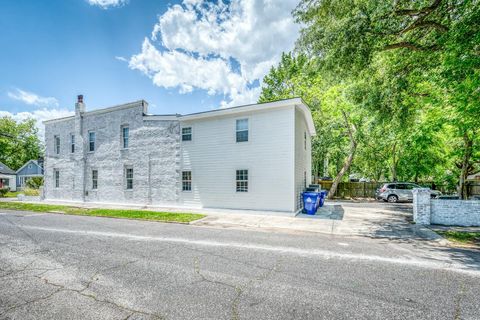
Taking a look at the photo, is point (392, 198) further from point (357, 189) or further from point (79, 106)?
point (79, 106)

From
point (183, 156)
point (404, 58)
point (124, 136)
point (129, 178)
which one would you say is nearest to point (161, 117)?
point (183, 156)

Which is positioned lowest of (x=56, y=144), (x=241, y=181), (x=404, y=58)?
(x=241, y=181)

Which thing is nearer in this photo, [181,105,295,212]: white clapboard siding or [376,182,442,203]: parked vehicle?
[181,105,295,212]: white clapboard siding

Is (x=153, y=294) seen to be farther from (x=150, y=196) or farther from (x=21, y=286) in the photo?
(x=150, y=196)

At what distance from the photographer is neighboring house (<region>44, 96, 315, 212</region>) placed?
12.3 metres

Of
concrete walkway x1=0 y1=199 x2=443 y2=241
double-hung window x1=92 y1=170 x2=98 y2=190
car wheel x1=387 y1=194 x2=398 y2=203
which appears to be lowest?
car wheel x1=387 y1=194 x2=398 y2=203

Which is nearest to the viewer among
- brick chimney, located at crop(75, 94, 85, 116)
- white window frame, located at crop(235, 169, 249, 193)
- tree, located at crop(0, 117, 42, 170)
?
white window frame, located at crop(235, 169, 249, 193)

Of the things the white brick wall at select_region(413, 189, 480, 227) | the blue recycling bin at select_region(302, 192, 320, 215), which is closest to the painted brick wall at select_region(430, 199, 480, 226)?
the white brick wall at select_region(413, 189, 480, 227)

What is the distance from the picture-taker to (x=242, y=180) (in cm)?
1308

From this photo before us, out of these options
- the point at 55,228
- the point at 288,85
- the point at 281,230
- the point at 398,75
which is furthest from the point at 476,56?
the point at 288,85

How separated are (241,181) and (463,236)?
30.7 ft

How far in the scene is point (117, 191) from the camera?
17.0 metres

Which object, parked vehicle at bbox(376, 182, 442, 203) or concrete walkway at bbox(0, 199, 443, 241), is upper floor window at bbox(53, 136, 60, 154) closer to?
concrete walkway at bbox(0, 199, 443, 241)

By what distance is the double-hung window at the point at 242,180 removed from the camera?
1303 centimetres
